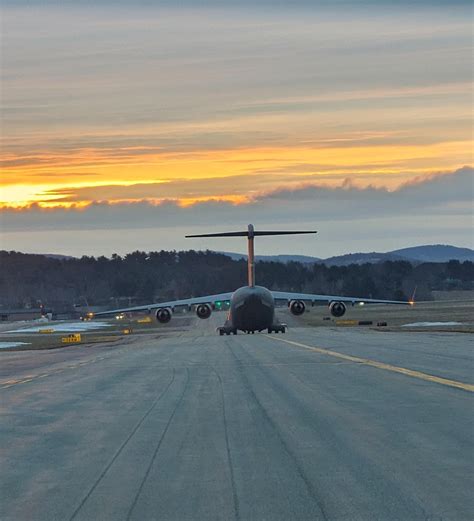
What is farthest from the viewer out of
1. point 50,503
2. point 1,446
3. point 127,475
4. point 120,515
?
point 1,446

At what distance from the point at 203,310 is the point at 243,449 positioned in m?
64.3

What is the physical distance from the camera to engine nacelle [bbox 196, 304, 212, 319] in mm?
78375

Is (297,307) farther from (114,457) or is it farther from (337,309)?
(114,457)

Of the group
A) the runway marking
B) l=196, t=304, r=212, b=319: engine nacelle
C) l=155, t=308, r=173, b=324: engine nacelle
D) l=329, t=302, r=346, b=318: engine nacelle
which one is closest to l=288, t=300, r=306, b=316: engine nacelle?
l=329, t=302, r=346, b=318: engine nacelle

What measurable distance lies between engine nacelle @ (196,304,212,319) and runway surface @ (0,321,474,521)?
48929 millimetres

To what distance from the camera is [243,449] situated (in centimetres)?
1470

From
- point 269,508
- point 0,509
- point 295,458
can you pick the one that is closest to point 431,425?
point 295,458

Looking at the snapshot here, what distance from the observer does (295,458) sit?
1370cm

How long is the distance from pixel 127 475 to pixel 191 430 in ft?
14.4

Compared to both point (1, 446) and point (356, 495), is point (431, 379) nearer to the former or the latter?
point (1, 446)

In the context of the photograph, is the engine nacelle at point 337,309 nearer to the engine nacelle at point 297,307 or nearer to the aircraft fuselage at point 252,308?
the engine nacelle at point 297,307

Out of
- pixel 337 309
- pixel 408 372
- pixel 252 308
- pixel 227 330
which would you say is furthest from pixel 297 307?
pixel 408 372

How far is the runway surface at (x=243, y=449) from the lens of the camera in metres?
10.8

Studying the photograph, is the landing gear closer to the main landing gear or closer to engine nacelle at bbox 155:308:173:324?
the main landing gear
